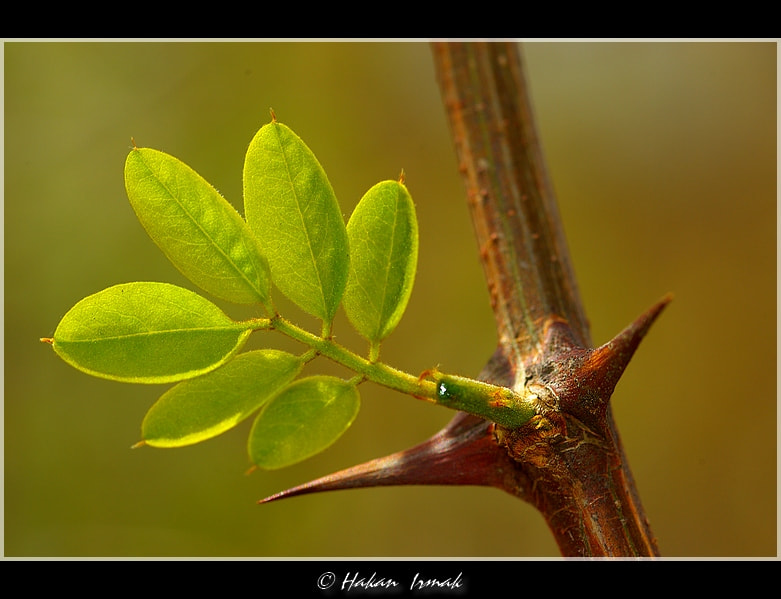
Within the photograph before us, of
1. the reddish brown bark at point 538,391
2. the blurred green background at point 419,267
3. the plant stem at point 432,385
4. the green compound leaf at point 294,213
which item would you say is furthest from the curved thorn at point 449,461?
the blurred green background at point 419,267

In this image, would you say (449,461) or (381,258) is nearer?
(381,258)

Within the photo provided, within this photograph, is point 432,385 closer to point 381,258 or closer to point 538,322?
point 381,258

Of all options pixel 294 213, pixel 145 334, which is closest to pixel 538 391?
pixel 294 213

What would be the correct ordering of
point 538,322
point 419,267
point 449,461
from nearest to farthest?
point 449,461 < point 538,322 < point 419,267

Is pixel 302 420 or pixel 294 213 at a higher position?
pixel 294 213

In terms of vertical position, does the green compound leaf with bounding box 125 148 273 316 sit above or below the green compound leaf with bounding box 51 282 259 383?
above

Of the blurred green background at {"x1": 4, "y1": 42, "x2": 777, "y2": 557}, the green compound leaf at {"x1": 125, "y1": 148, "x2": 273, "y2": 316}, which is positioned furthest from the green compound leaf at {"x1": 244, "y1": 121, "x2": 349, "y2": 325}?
the blurred green background at {"x1": 4, "y1": 42, "x2": 777, "y2": 557}

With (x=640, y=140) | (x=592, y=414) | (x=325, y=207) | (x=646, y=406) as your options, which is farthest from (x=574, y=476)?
(x=640, y=140)

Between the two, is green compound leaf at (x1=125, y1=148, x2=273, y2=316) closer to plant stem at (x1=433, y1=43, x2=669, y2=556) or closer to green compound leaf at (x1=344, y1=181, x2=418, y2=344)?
green compound leaf at (x1=344, y1=181, x2=418, y2=344)
